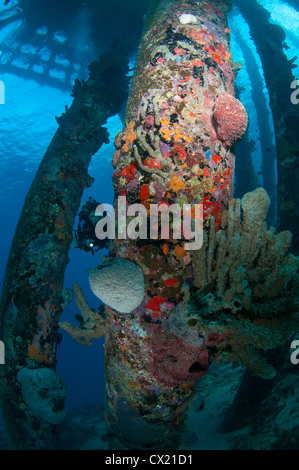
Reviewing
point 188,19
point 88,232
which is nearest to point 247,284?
point 188,19

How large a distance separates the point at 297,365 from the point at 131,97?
470 centimetres

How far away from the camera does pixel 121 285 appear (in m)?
1.95

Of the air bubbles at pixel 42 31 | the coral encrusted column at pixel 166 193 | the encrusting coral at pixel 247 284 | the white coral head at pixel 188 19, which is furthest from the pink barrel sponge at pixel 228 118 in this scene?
the air bubbles at pixel 42 31

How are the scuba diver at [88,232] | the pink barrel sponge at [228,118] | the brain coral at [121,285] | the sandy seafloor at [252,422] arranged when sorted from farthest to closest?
the scuba diver at [88,232] → the sandy seafloor at [252,422] → the pink barrel sponge at [228,118] → the brain coral at [121,285]

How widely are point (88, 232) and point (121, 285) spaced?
115 inches

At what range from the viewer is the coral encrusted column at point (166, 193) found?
6.51 feet

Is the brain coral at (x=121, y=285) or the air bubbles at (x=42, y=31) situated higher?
the air bubbles at (x=42, y=31)

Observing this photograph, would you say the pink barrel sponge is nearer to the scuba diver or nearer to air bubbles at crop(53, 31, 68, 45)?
the scuba diver

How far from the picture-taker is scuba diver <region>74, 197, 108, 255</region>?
179 inches

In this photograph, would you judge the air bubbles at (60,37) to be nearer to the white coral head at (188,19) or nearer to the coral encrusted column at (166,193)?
the white coral head at (188,19)

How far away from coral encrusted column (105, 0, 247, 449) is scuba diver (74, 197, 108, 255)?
235 centimetres

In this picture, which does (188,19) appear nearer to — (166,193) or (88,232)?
(166,193)

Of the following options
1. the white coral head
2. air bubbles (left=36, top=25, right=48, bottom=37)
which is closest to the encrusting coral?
the white coral head

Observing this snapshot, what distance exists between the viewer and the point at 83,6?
362 inches
